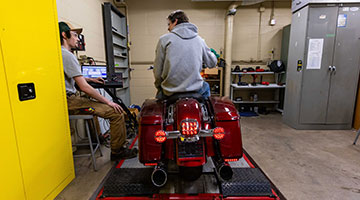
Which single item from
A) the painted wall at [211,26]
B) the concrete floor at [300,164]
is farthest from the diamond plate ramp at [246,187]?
the painted wall at [211,26]

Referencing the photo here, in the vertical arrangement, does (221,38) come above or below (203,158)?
above

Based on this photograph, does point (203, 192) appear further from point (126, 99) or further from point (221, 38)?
point (221, 38)

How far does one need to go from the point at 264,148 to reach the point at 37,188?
271 cm

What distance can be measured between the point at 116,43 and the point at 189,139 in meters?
3.70

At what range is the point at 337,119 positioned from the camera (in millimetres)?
3383

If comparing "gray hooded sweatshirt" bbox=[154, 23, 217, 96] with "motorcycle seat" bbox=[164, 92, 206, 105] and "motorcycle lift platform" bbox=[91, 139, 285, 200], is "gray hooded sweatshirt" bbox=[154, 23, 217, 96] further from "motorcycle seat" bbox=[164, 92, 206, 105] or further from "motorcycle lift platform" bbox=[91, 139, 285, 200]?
"motorcycle lift platform" bbox=[91, 139, 285, 200]

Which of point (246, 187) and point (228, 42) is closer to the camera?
point (246, 187)

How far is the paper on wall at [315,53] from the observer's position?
3.21 m

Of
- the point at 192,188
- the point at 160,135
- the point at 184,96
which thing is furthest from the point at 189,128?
the point at 192,188

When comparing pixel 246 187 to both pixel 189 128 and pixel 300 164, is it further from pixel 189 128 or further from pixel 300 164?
pixel 300 164

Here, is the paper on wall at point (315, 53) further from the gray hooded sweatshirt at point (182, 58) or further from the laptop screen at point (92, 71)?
the laptop screen at point (92, 71)

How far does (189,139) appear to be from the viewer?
3.88 feet

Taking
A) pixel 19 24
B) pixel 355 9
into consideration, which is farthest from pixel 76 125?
pixel 355 9

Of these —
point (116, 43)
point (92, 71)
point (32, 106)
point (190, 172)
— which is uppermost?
point (116, 43)
